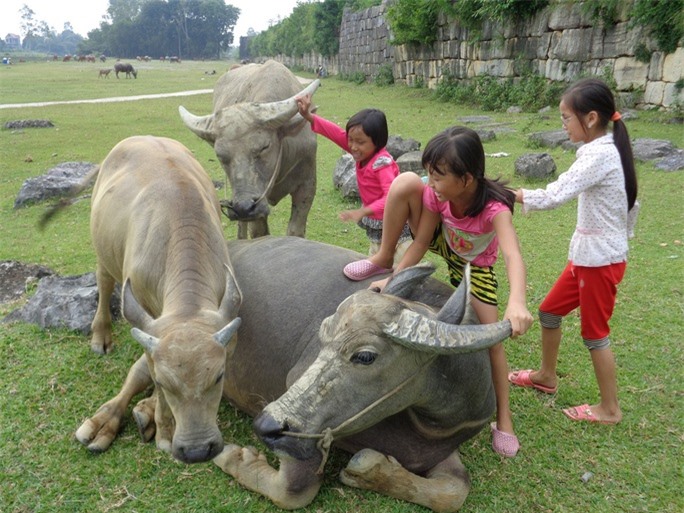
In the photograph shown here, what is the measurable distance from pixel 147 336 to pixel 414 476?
1475mm

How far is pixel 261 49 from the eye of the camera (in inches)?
2825

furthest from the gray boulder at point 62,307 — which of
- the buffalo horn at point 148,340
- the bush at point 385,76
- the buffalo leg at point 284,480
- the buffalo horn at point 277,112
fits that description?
the bush at point 385,76

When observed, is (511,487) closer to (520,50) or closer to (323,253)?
(323,253)

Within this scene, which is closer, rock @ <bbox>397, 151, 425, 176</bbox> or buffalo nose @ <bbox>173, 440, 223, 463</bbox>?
buffalo nose @ <bbox>173, 440, 223, 463</bbox>

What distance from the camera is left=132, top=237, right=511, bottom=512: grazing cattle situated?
2.49 m

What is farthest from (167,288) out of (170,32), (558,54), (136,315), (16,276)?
(170,32)

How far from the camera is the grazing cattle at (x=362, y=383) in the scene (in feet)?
8.18

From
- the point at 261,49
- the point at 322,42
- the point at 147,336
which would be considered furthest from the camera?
the point at 261,49

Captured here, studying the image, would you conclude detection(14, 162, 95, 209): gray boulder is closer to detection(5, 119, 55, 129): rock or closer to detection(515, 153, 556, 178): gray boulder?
detection(515, 153, 556, 178): gray boulder

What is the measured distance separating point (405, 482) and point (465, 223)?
142cm

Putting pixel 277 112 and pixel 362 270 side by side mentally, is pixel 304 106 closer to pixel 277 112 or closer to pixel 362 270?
pixel 277 112

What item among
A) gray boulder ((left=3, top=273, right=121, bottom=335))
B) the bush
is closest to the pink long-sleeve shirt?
gray boulder ((left=3, top=273, right=121, bottom=335))

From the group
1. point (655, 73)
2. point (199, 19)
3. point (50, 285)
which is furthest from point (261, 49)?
point (50, 285)

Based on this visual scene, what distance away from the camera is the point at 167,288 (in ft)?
10.4
